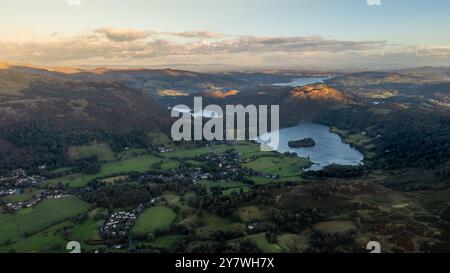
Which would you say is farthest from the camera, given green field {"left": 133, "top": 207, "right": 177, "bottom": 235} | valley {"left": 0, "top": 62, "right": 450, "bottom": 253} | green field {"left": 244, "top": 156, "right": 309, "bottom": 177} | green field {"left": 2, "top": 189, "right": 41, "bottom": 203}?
green field {"left": 244, "top": 156, "right": 309, "bottom": 177}

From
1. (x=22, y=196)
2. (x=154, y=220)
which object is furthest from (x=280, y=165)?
(x=22, y=196)

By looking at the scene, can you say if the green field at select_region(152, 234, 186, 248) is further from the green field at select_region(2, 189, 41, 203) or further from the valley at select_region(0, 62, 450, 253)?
the green field at select_region(2, 189, 41, 203)

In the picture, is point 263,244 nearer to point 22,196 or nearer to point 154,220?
point 154,220

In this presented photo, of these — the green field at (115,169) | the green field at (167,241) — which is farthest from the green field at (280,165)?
the green field at (167,241)

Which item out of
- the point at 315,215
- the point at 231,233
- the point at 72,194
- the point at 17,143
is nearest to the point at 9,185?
the point at 72,194

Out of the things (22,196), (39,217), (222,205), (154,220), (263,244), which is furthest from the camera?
(22,196)

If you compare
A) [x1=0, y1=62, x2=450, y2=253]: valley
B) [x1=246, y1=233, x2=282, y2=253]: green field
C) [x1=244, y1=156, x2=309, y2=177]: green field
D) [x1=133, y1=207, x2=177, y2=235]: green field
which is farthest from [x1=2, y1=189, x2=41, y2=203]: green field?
[x1=244, y1=156, x2=309, y2=177]: green field

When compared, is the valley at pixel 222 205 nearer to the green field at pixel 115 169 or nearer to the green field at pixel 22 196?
the green field at pixel 22 196
